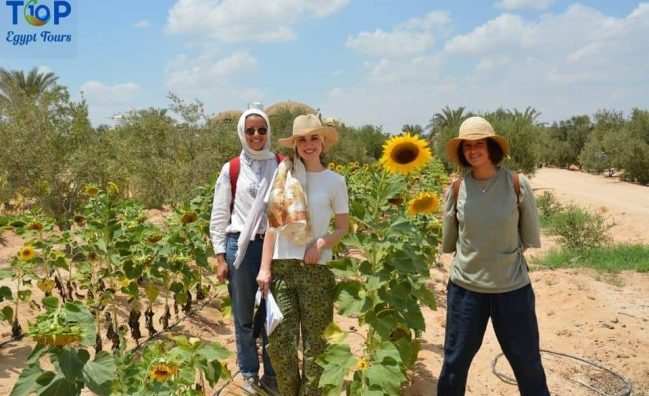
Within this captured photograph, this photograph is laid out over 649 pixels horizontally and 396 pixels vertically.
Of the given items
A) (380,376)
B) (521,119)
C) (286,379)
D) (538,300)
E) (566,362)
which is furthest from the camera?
(521,119)

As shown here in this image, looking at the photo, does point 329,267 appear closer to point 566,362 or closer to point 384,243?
point 384,243

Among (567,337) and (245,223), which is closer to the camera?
(245,223)

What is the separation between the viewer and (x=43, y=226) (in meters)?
3.93

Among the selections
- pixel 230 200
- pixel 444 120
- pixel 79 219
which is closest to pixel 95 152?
pixel 79 219

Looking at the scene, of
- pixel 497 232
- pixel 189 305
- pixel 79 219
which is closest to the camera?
pixel 497 232

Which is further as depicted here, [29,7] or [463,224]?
[29,7]

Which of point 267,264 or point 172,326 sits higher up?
point 267,264

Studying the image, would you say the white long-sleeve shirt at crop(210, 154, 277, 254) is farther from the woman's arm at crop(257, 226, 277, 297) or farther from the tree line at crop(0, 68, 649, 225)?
the tree line at crop(0, 68, 649, 225)

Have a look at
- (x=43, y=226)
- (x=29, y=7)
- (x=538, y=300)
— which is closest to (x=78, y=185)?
(x=29, y=7)

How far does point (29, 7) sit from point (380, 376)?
9213 millimetres

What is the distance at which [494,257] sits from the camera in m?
2.26

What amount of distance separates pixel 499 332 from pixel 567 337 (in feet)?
7.56

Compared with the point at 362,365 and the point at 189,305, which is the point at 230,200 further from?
the point at 189,305

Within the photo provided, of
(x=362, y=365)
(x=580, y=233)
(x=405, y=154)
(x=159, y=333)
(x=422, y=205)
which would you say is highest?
(x=405, y=154)
